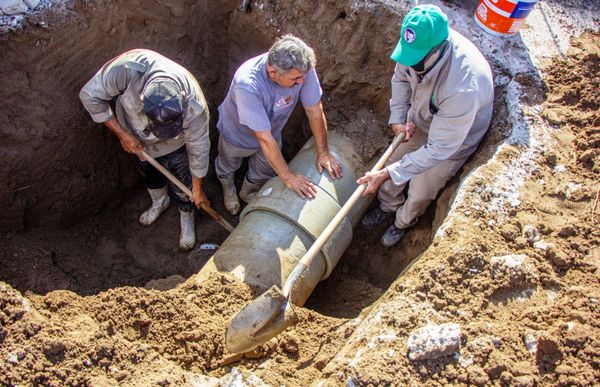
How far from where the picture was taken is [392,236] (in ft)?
17.0

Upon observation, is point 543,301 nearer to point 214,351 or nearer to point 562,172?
point 562,172

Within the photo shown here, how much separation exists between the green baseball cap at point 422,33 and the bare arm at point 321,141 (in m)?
1.26

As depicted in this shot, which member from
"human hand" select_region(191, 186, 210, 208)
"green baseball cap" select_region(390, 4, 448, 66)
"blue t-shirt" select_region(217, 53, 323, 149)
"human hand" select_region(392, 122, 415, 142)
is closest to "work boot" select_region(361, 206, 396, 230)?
"human hand" select_region(392, 122, 415, 142)

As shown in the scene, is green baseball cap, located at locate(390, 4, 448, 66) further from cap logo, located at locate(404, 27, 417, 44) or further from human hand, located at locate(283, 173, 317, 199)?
human hand, located at locate(283, 173, 317, 199)

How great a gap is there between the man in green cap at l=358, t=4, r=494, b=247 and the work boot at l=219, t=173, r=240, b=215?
1.95 metres

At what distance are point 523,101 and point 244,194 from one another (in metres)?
3.13

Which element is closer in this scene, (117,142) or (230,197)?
(117,142)

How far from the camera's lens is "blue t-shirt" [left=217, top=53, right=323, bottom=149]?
4.33 meters

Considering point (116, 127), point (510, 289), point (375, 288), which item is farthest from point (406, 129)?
point (116, 127)

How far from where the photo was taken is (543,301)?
11.6ft

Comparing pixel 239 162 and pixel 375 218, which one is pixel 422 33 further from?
pixel 239 162

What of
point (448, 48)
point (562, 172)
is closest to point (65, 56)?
point (448, 48)

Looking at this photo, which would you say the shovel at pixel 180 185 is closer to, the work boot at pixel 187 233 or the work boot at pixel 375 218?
the work boot at pixel 187 233

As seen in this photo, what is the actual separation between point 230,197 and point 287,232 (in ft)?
5.20
